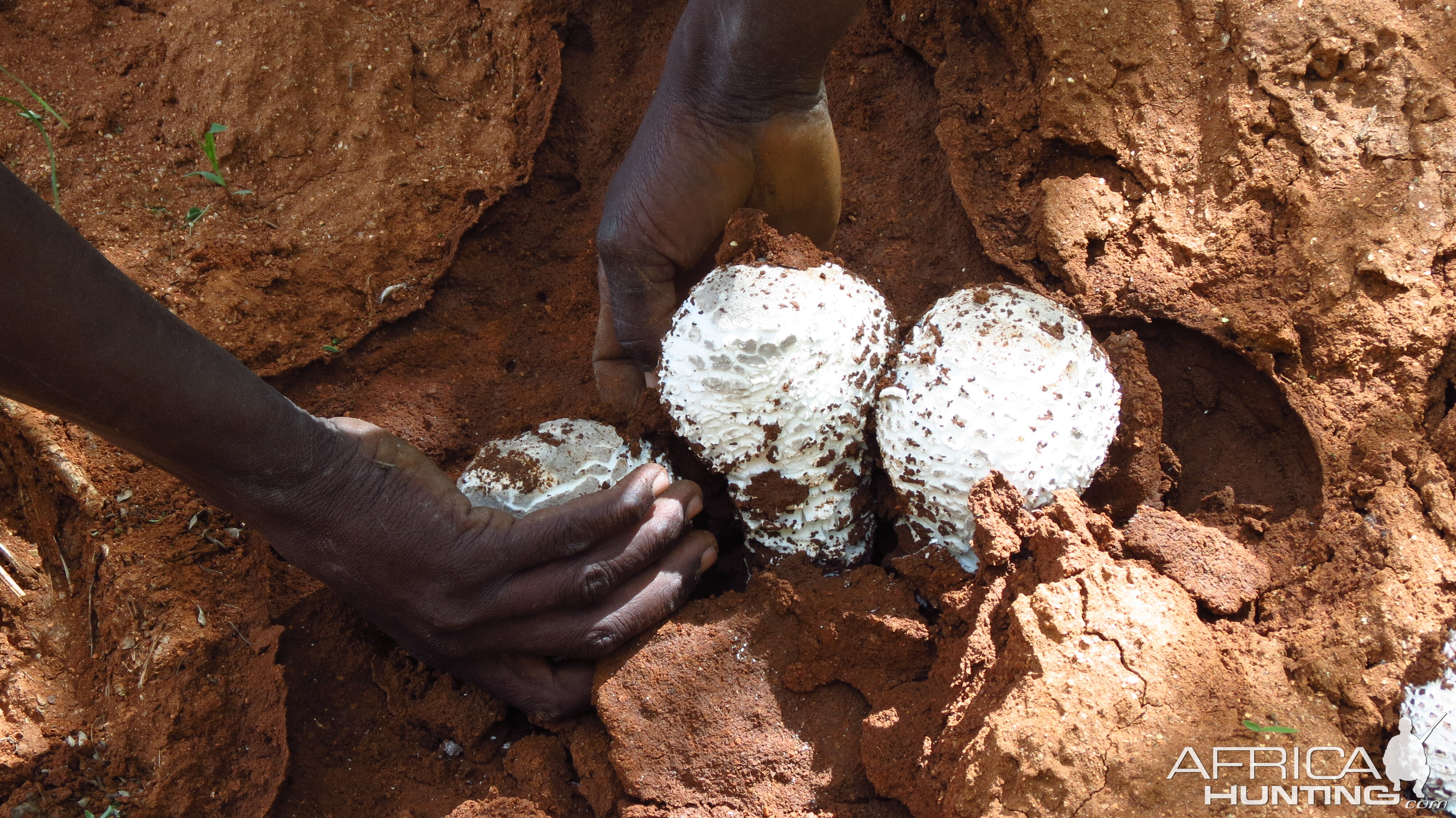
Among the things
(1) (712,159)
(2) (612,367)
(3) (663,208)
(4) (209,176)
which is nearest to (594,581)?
(2) (612,367)

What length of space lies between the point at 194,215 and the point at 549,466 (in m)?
1.30

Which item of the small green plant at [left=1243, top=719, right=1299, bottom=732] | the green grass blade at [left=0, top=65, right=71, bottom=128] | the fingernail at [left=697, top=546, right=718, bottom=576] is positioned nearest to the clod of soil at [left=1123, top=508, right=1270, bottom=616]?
the small green plant at [left=1243, top=719, right=1299, bottom=732]

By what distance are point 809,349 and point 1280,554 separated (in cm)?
92

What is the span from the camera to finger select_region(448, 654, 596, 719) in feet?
5.86

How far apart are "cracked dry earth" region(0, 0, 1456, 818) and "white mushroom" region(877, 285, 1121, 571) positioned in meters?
0.08

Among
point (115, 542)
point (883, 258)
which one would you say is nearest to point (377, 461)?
point (115, 542)

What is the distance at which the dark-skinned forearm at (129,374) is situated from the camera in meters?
1.34

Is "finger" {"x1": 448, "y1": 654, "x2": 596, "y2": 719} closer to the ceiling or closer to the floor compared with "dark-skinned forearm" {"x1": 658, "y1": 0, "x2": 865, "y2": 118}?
closer to the floor

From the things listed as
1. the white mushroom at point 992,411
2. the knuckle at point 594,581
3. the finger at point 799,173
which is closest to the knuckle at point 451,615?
the knuckle at point 594,581

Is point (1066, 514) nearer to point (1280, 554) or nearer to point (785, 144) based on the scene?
point (1280, 554)

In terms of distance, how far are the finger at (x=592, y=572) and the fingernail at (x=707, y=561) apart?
9 centimetres

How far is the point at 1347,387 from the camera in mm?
1667

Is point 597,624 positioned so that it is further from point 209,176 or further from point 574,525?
point 209,176

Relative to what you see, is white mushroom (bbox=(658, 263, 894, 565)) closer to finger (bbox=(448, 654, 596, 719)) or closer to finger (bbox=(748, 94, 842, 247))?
finger (bbox=(748, 94, 842, 247))
